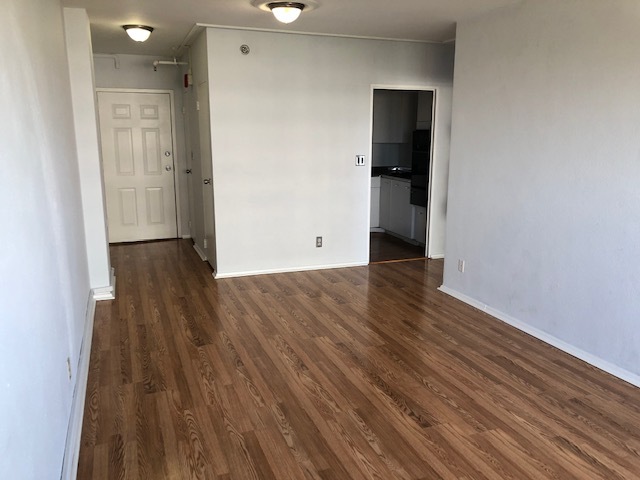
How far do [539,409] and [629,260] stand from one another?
3.50 ft

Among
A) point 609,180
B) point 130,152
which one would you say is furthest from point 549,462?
point 130,152

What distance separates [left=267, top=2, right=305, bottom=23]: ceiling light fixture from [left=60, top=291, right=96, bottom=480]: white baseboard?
2651 mm

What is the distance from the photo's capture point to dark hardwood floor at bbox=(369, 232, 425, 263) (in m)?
6.14

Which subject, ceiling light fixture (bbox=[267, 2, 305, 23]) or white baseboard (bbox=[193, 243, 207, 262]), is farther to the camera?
white baseboard (bbox=[193, 243, 207, 262])

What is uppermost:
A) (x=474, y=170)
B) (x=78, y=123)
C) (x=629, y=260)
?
(x=78, y=123)

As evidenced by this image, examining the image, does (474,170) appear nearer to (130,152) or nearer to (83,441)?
(83,441)

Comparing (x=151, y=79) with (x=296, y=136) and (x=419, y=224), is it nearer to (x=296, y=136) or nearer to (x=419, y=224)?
(x=296, y=136)

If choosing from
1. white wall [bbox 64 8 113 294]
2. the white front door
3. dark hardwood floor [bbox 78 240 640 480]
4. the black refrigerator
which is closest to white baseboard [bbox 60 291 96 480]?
dark hardwood floor [bbox 78 240 640 480]

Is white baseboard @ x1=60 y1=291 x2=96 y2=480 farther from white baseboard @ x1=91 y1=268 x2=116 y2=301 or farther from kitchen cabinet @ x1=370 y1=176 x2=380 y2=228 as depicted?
kitchen cabinet @ x1=370 y1=176 x2=380 y2=228

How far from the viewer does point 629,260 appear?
3068mm

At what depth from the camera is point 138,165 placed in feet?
22.9

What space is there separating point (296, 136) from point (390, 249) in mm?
2095

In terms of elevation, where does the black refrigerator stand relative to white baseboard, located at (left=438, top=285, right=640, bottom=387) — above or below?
above

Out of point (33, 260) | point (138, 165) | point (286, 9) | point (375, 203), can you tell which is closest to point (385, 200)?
point (375, 203)
